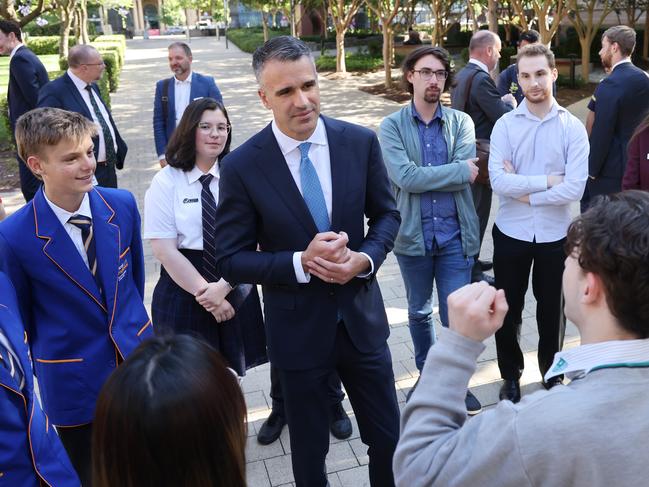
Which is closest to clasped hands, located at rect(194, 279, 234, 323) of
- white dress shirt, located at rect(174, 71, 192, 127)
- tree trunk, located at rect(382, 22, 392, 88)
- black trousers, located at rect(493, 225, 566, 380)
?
black trousers, located at rect(493, 225, 566, 380)

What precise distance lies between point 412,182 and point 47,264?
2.04 metres

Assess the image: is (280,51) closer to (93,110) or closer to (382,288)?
(382,288)

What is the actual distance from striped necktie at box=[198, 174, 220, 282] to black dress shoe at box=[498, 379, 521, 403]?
1.97 m

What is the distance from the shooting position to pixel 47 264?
2459 mm

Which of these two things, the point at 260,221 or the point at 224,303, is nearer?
the point at 260,221

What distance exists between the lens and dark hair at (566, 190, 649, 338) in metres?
1.30

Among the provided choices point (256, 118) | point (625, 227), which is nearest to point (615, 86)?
point (625, 227)

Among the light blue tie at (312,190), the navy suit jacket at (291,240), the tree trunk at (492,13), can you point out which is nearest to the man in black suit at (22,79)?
the navy suit jacket at (291,240)

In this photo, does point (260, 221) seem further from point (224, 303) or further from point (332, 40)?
point (332, 40)

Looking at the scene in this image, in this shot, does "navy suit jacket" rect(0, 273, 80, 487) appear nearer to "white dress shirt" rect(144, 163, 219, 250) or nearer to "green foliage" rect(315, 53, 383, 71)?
"white dress shirt" rect(144, 163, 219, 250)

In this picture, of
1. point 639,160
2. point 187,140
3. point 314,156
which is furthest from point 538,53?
point 187,140

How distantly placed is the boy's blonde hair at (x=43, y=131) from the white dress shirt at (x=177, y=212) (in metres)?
0.63

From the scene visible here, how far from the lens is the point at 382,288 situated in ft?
19.4

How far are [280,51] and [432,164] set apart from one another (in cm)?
152
